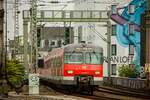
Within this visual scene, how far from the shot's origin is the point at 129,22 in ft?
253

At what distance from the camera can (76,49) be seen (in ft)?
105

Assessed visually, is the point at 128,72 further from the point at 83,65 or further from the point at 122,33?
the point at 83,65

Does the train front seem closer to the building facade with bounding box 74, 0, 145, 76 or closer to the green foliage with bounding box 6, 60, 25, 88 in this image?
the green foliage with bounding box 6, 60, 25, 88

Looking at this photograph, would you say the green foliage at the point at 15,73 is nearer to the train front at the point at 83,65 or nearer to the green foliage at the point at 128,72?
the train front at the point at 83,65

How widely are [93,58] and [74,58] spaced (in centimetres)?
104

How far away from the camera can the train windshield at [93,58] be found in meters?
31.9

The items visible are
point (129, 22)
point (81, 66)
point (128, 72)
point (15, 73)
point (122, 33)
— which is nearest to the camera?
point (81, 66)

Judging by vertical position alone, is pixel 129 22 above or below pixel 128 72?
above

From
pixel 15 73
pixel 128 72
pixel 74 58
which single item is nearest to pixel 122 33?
pixel 128 72

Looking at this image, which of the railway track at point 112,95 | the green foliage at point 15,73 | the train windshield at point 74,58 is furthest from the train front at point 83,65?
the green foliage at point 15,73

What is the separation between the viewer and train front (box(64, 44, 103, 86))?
103 feet

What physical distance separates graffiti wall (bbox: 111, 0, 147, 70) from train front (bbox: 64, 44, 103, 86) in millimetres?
44846

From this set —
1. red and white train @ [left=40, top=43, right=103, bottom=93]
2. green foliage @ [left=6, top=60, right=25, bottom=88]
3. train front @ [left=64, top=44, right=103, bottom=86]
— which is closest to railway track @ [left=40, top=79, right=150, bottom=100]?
red and white train @ [left=40, top=43, right=103, bottom=93]

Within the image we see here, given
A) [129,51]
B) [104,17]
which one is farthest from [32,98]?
[129,51]
